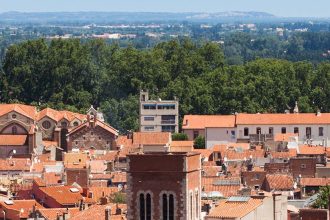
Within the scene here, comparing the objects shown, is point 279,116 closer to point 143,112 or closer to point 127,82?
point 143,112

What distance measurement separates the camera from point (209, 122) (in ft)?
340

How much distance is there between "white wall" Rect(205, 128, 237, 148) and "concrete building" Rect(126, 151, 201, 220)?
62.4m

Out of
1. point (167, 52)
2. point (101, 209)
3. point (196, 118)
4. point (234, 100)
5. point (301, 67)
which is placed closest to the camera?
point (101, 209)

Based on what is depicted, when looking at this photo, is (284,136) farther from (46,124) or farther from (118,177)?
(118,177)

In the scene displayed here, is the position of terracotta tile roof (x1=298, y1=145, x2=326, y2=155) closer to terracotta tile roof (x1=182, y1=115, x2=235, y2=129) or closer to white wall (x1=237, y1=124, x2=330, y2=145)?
white wall (x1=237, y1=124, x2=330, y2=145)

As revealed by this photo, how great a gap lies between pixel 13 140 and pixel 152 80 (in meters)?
36.4

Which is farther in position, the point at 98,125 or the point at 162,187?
the point at 98,125

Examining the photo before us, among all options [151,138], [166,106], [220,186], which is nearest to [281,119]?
[166,106]

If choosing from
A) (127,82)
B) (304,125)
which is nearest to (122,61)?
(127,82)

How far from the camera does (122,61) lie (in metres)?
134

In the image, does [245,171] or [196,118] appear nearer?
[245,171]

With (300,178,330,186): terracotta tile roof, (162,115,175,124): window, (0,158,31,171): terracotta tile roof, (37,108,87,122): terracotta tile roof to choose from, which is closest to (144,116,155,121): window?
(162,115,175,124): window

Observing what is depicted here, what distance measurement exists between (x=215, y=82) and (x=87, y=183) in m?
58.4

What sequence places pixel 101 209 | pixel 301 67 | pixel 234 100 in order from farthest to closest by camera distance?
1. pixel 301 67
2. pixel 234 100
3. pixel 101 209
